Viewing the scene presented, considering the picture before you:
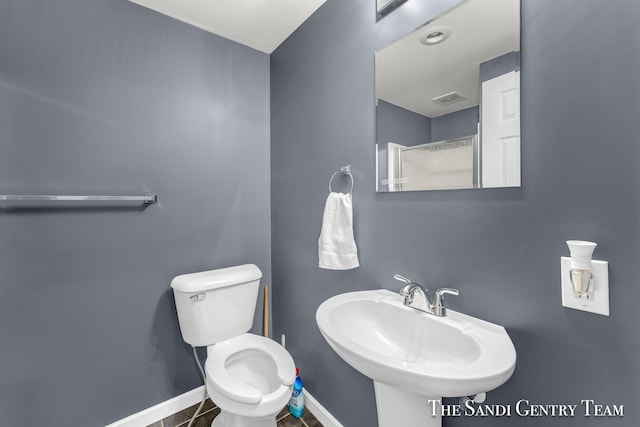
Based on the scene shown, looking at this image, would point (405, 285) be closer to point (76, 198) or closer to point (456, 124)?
point (456, 124)

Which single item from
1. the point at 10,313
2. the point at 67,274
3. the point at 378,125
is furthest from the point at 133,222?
the point at 378,125

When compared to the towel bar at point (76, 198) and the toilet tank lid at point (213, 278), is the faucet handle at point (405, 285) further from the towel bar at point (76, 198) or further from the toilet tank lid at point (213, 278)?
the towel bar at point (76, 198)

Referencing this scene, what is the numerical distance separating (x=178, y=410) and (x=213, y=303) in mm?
734

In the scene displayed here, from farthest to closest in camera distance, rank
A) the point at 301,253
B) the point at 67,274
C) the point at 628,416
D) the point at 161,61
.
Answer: the point at 301,253 → the point at 161,61 → the point at 67,274 → the point at 628,416

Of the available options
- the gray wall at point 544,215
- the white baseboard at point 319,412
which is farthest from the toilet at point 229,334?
the gray wall at point 544,215

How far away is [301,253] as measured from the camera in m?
1.69

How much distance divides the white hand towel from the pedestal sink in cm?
19

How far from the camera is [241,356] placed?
1484mm

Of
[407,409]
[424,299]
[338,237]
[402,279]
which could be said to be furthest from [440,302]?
[338,237]

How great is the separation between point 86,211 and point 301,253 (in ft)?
3.72

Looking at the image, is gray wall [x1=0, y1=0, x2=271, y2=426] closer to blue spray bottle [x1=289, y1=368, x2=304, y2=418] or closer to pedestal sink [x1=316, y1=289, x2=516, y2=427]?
blue spray bottle [x1=289, y1=368, x2=304, y2=418]

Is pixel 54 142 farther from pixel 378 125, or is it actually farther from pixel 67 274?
pixel 378 125

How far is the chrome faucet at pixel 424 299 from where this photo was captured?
36.1 inches

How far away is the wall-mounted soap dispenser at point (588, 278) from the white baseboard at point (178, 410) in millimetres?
1268
